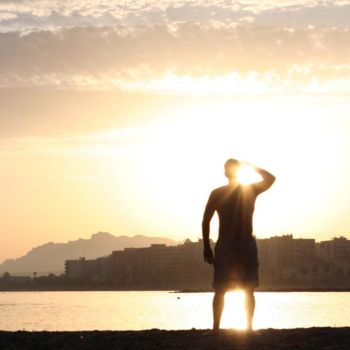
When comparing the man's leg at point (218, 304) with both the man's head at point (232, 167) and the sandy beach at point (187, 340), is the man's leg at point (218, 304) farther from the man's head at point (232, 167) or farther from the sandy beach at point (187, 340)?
the man's head at point (232, 167)

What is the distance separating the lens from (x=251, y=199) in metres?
14.4

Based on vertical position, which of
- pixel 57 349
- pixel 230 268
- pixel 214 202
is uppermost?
pixel 214 202

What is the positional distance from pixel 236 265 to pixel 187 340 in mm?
1349

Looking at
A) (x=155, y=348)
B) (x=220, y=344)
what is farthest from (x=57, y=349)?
(x=220, y=344)

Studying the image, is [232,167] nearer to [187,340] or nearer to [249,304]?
[249,304]

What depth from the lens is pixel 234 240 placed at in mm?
14391

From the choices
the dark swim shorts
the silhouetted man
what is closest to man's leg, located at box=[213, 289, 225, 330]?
the silhouetted man

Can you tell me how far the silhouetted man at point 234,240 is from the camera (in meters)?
14.3

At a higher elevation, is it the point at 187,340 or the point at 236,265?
the point at 236,265

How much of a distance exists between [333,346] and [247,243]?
7.21ft

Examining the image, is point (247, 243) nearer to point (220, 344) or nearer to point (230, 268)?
point (230, 268)

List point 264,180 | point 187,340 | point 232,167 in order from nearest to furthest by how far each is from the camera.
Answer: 1. point 187,340
2. point 264,180
3. point 232,167

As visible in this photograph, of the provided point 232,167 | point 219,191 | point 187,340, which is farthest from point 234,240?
point 187,340

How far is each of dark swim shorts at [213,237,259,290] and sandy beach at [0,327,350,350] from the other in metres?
0.71
